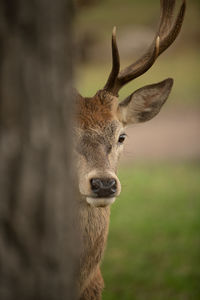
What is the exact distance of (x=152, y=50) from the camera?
16.3ft

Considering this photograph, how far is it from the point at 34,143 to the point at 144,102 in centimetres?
295

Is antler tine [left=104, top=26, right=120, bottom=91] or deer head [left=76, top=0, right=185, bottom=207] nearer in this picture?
deer head [left=76, top=0, right=185, bottom=207]

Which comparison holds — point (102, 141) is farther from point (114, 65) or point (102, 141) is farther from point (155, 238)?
point (155, 238)

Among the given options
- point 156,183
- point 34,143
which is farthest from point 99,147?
point 156,183

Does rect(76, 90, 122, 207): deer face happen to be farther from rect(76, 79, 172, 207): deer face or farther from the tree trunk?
the tree trunk

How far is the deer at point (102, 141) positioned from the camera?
4.09 metres

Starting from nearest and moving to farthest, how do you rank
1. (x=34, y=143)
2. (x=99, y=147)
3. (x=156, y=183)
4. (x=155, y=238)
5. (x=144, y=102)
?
(x=34, y=143), (x=99, y=147), (x=144, y=102), (x=155, y=238), (x=156, y=183)

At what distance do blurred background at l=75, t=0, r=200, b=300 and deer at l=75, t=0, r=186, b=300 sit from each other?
462mm

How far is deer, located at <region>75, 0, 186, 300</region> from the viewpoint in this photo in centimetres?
409

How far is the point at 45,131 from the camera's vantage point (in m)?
2.37

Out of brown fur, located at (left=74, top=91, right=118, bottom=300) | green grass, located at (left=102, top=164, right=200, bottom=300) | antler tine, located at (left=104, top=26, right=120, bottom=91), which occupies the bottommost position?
green grass, located at (left=102, top=164, right=200, bottom=300)

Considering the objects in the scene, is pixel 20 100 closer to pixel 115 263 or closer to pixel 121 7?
pixel 115 263

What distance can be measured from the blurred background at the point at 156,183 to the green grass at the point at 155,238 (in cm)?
1

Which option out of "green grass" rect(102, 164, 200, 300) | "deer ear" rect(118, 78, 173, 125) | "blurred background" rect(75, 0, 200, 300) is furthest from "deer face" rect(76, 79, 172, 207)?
"green grass" rect(102, 164, 200, 300)
